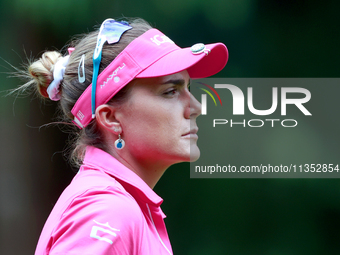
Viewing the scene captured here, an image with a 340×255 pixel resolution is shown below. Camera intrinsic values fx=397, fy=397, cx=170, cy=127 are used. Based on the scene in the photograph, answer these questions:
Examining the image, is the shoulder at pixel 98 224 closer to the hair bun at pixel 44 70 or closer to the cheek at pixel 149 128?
the cheek at pixel 149 128

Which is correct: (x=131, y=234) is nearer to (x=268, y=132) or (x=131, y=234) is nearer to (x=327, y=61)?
(x=268, y=132)

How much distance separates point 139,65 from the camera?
144cm

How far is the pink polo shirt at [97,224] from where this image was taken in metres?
0.98

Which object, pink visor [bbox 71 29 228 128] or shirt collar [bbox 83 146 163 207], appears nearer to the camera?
shirt collar [bbox 83 146 163 207]

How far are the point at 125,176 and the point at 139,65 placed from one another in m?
0.41

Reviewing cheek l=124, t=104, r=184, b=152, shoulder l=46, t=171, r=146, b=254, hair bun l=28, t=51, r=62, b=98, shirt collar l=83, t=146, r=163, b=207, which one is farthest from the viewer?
hair bun l=28, t=51, r=62, b=98

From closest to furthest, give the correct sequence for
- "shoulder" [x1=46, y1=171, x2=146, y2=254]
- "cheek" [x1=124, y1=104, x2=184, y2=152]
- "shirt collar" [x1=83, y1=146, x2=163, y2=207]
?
"shoulder" [x1=46, y1=171, x2=146, y2=254], "shirt collar" [x1=83, y1=146, x2=163, y2=207], "cheek" [x1=124, y1=104, x2=184, y2=152]

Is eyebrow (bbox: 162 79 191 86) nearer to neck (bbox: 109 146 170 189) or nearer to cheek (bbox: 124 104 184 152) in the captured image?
cheek (bbox: 124 104 184 152)

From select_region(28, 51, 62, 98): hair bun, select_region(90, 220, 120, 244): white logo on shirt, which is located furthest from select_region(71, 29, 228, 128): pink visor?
select_region(90, 220, 120, 244): white logo on shirt

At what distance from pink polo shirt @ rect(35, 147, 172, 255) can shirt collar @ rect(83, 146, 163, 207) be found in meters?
0.01

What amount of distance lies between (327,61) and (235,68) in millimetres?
711

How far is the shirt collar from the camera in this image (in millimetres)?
1316

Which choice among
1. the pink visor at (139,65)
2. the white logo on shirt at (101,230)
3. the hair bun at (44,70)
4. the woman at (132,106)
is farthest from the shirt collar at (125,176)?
the hair bun at (44,70)

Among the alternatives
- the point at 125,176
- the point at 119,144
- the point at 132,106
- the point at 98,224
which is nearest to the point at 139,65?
the point at 132,106
